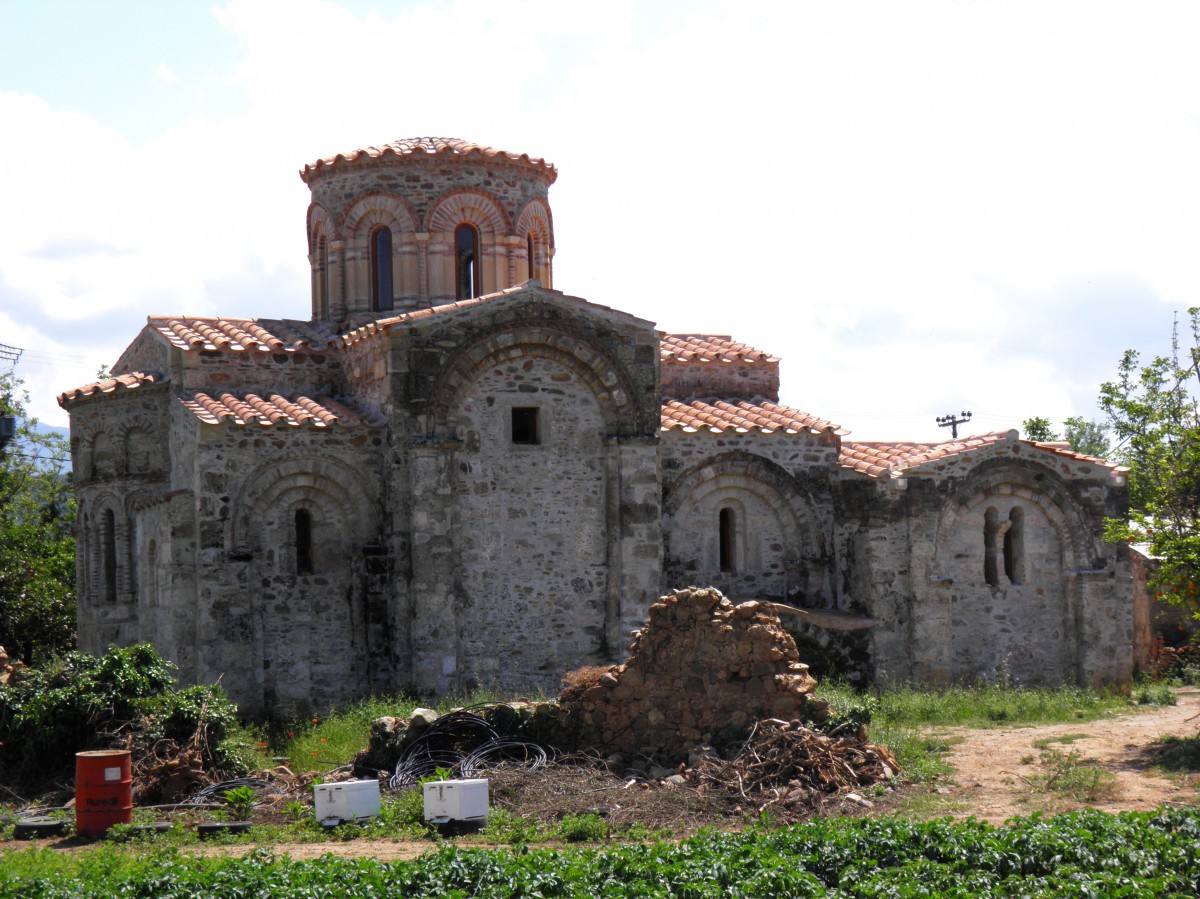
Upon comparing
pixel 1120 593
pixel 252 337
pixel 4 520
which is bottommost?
pixel 1120 593

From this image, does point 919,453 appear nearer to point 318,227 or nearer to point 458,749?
point 458,749

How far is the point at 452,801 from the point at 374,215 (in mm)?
11455

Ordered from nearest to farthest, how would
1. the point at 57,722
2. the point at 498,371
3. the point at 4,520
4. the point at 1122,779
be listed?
the point at 1122,779, the point at 57,722, the point at 498,371, the point at 4,520

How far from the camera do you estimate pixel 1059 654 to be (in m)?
20.7

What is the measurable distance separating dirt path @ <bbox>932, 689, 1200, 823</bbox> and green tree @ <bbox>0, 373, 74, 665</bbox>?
52.9 feet

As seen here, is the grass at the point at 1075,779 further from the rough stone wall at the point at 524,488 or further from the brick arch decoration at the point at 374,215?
the brick arch decoration at the point at 374,215

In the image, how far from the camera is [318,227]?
22.2m

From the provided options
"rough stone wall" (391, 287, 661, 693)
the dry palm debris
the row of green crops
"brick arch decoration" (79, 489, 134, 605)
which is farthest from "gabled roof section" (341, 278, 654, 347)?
the row of green crops

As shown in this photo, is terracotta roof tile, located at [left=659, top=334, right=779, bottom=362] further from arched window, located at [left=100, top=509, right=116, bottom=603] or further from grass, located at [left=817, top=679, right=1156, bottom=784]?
arched window, located at [left=100, top=509, right=116, bottom=603]

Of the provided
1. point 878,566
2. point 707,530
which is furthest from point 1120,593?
point 707,530

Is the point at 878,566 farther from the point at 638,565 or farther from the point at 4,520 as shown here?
the point at 4,520

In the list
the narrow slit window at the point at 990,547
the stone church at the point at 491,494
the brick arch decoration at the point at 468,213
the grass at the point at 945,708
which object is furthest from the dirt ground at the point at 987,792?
the brick arch decoration at the point at 468,213

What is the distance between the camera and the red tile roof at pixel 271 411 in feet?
58.6

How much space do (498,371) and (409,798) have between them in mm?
7024
